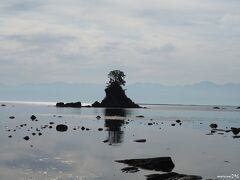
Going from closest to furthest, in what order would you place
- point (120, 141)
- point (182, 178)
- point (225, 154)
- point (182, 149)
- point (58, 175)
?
point (182, 178)
point (58, 175)
point (225, 154)
point (182, 149)
point (120, 141)

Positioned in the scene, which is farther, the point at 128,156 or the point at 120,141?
the point at 120,141

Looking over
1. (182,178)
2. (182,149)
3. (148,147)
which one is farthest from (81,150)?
(182,178)

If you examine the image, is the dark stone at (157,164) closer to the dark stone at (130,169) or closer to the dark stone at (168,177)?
the dark stone at (130,169)

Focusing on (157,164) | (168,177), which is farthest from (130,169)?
(168,177)

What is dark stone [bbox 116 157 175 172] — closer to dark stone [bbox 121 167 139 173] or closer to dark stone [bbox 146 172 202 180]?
dark stone [bbox 121 167 139 173]

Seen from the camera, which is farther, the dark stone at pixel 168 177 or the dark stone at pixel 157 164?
the dark stone at pixel 157 164

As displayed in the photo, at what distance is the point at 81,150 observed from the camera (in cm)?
5291

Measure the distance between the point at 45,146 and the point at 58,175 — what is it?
71.6 feet

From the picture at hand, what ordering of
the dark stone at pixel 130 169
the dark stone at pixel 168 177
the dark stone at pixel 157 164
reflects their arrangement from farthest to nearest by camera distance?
the dark stone at pixel 157 164 < the dark stone at pixel 130 169 < the dark stone at pixel 168 177

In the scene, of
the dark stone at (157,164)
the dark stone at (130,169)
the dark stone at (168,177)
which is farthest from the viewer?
the dark stone at (157,164)

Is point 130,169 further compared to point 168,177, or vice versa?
point 130,169

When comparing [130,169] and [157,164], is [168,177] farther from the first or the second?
[130,169]

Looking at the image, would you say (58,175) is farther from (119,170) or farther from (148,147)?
(148,147)

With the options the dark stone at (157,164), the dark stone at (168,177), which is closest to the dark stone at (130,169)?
the dark stone at (157,164)
